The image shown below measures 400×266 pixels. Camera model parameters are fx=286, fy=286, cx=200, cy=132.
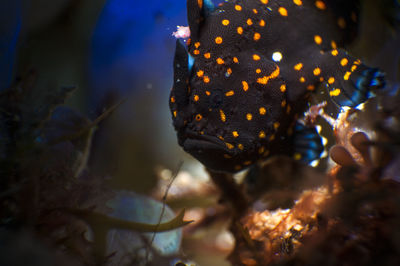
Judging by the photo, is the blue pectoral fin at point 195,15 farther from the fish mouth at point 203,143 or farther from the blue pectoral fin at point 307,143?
the blue pectoral fin at point 307,143

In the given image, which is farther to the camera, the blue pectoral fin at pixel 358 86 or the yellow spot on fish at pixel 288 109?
the yellow spot on fish at pixel 288 109

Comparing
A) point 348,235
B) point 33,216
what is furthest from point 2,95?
point 348,235

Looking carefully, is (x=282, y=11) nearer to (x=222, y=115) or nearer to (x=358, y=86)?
(x=358, y=86)

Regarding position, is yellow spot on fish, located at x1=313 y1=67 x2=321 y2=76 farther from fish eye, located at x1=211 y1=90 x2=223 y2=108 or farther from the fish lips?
the fish lips

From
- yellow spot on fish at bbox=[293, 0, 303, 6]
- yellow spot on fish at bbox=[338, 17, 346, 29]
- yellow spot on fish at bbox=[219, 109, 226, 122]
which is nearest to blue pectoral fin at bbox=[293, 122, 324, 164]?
yellow spot on fish at bbox=[219, 109, 226, 122]

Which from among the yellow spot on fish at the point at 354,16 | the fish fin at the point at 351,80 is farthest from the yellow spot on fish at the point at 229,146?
the yellow spot on fish at the point at 354,16

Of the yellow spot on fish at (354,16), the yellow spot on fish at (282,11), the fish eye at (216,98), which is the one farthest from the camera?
the yellow spot on fish at (354,16)

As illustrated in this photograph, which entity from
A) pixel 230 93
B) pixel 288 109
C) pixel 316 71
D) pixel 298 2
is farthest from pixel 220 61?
pixel 298 2
